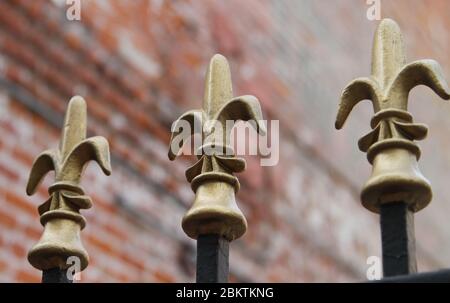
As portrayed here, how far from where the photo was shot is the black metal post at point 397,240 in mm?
1692

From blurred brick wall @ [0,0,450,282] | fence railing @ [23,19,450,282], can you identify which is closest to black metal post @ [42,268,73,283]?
fence railing @ [23,19,450,282]

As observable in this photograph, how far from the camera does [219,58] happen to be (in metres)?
2.04

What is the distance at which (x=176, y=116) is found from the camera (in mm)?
4379

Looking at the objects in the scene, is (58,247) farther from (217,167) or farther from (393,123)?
(393,123)

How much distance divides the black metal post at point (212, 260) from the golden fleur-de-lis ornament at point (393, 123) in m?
0.27

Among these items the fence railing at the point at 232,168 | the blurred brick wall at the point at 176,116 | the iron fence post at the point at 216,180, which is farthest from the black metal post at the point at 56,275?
the blurred brick wall at the point at 176,116

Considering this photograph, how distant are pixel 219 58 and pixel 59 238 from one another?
46cm

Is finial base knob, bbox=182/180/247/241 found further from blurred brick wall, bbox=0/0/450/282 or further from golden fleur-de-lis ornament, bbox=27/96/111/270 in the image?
blurred brick wall, bbox=0/0/450/282

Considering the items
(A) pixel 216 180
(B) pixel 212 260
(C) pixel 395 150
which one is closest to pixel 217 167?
(A) pixel 216 180

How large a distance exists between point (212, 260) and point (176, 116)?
2557 mm

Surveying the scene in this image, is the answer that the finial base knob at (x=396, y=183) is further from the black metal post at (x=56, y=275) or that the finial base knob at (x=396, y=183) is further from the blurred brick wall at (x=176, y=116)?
the blurred brick wall at (x=176, y=116)

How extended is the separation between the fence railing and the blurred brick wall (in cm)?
137

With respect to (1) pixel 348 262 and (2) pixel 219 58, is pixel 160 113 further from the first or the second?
(2) pixel 219 58
